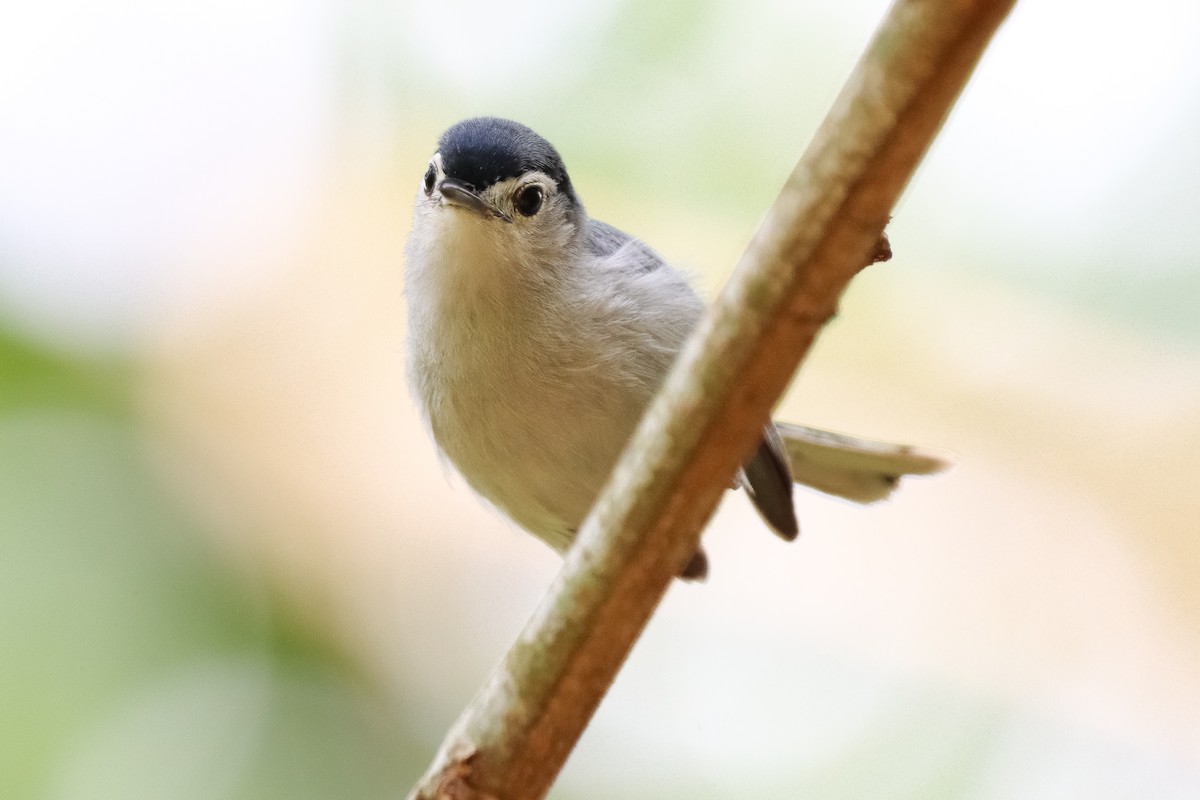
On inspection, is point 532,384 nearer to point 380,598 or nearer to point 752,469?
point 752,469

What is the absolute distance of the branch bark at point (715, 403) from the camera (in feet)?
3.99

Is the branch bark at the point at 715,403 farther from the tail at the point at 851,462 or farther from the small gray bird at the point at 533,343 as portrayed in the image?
the tail at the point at 851,462

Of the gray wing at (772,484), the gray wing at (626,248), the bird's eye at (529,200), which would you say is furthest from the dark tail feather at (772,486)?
the bird's eye at (529,200)

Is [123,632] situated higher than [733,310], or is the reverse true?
[733,310]

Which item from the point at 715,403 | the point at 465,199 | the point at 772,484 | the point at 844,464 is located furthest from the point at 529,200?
the point at 715,403

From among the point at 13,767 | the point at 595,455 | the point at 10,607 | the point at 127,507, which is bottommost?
the point at 13,767

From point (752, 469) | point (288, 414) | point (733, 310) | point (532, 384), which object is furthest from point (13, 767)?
point (733, 310)

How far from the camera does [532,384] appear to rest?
245 centimetres

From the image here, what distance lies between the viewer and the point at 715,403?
132cm

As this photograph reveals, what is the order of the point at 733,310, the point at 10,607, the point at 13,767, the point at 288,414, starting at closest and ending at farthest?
the point at 733,310, the point at 13,767, the point at 10,607, the point at 288,414

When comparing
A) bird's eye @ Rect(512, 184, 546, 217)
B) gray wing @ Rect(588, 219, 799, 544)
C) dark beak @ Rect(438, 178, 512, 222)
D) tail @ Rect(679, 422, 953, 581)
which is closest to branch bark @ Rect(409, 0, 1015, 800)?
gray wing @ Rect(588, 219, 799, 544)

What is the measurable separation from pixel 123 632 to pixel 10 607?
35 cm

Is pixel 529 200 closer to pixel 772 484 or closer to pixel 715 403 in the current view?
A: pixel 772 484

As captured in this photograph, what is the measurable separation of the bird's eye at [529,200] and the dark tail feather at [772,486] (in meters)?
0.83
